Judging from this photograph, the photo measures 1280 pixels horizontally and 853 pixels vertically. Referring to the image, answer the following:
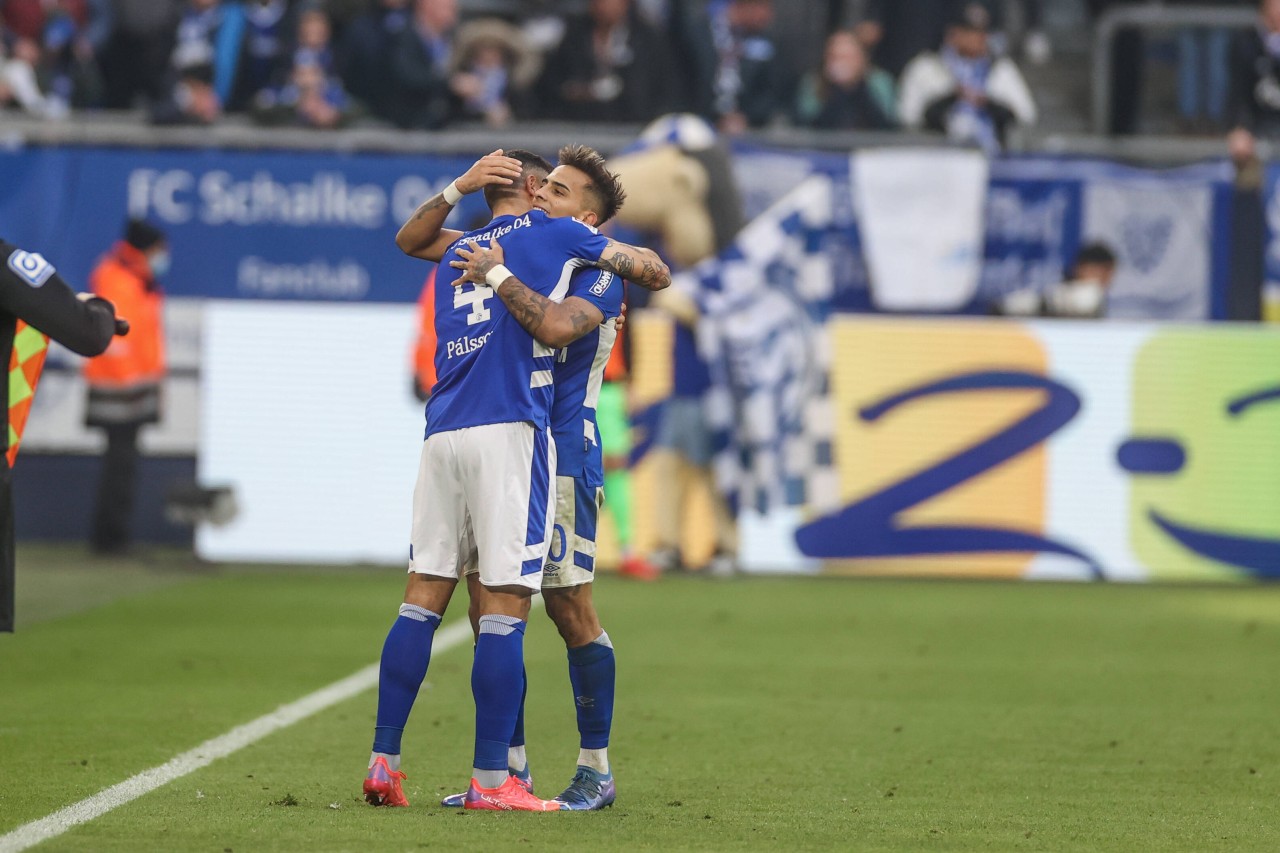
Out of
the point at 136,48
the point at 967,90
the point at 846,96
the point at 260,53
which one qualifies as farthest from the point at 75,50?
the point at 967,90

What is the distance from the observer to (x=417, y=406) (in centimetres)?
1502

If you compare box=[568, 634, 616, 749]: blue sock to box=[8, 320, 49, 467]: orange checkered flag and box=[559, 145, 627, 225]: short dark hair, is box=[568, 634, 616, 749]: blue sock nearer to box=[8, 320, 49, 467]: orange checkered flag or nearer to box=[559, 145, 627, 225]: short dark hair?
box=[559, 145, 627, 225]: short dark hair

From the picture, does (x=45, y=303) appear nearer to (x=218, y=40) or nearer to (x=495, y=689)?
(x=495, y=689)

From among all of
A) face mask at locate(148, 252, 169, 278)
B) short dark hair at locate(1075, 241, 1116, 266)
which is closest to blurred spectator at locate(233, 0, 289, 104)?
face mask at locate(148, 252, 169, 278)

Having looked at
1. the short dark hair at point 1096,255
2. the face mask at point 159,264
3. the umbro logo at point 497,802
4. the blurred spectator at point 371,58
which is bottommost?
the umbro logo at point 497,802

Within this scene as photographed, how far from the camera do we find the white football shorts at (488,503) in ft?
19.0

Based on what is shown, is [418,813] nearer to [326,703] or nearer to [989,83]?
[326,703]

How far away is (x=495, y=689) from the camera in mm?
5766

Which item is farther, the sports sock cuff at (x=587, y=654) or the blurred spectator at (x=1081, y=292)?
the blurred spectator at (x=1081, y=292)

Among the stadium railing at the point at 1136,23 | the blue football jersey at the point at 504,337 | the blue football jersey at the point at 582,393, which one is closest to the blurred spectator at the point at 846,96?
the stadium railing at the point at 1136,23

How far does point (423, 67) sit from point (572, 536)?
A: 38.1ft

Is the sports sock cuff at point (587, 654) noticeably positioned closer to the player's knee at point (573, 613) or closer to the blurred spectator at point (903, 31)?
the player's knee at point (573, 613)

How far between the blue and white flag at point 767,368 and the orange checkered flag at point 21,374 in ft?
30.1

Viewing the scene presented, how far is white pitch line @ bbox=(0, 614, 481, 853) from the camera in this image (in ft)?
17.5
